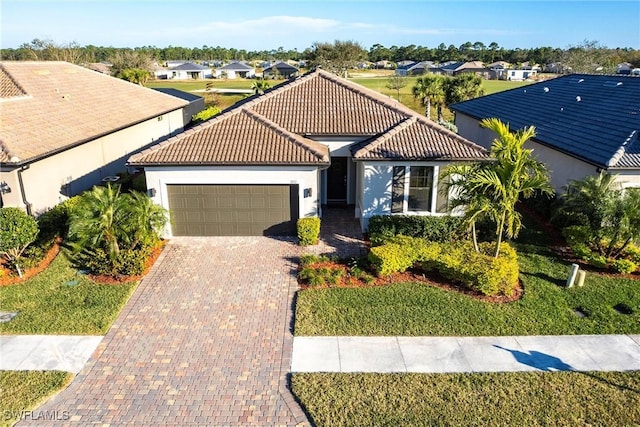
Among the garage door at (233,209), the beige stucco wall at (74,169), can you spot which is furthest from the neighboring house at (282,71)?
the garage door at (233,209)

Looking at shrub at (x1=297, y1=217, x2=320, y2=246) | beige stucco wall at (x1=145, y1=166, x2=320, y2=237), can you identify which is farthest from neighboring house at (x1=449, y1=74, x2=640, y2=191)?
beige stucco wall at (x1=145, y1=166, x2=320, y2=237)

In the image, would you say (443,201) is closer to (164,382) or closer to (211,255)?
(211,255)

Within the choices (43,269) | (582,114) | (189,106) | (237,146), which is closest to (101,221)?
(43,269)

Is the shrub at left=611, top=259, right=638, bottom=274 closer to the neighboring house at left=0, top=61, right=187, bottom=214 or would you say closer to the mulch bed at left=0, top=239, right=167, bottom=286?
the mulch bed at left=0, top=239, right=167, bottom=286

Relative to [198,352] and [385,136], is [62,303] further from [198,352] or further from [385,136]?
[385,136]

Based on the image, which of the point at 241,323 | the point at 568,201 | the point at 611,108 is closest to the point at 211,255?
the point at 241,323

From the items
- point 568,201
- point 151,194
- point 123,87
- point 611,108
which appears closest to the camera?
point 568,201

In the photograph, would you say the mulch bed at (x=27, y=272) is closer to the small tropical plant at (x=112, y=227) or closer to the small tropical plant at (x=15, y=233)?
the small tropical plant at (x=15, y=233)
